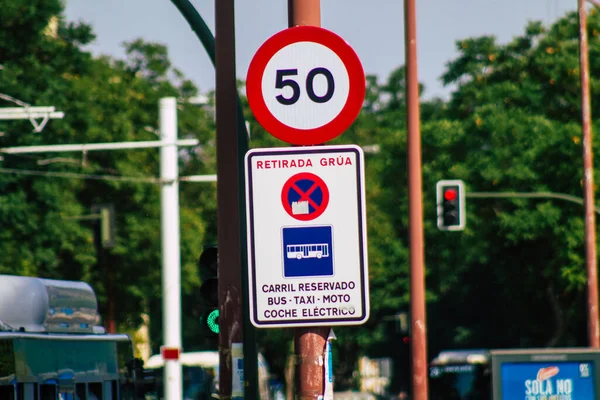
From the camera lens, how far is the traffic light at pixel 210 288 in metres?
8.84

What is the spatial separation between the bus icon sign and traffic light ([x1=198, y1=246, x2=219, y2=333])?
14.6 ft

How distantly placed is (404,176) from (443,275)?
379 centimetres

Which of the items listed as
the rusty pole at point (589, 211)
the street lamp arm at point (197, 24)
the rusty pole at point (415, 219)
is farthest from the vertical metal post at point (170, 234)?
the street lamp arm at point (197, 24)

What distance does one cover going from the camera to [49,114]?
22.6m

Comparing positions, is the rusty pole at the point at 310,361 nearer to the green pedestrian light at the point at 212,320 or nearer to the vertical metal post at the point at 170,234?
the green pedestrian light at the point at 212,320

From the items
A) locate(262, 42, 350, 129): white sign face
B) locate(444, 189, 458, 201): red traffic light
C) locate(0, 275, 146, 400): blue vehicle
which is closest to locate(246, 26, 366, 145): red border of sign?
locate(262, 42, 350, 129): white sign face

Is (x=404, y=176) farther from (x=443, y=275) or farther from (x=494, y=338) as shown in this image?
(x=494, y=338)

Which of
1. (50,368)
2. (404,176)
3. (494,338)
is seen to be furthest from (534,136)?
(50,368)

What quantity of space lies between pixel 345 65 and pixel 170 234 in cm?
2161

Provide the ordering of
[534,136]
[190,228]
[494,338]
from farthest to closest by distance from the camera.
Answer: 1. [494,338]
2. [190,228]
3. [534,136]

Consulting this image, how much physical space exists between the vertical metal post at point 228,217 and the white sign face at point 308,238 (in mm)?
2909

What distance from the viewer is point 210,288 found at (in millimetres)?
8867

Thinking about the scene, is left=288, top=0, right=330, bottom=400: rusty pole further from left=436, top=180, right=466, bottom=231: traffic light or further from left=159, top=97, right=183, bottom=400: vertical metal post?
left=436, top=180, right=466, bottom=231: traffic light

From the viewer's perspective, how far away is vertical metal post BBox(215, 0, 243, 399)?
7324mm
